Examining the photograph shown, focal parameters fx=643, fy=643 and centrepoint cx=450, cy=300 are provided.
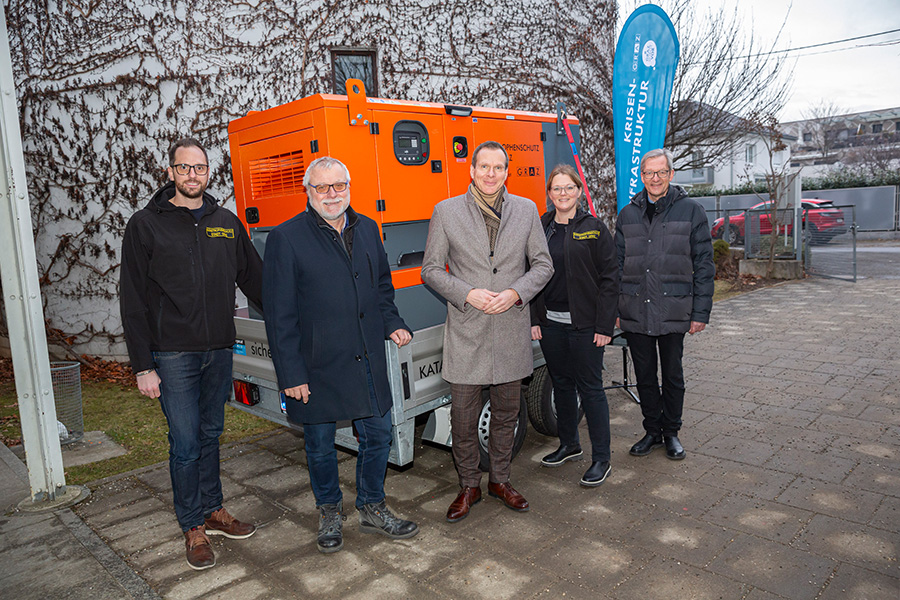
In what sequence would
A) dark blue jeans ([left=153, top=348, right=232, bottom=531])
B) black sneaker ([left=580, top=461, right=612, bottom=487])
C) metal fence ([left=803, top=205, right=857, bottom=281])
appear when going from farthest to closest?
metal fence ([left=803, top=205, right=857, bottom=281]), black sneaker ([left=580, top=461, right=612, bottom=487]), dark blue jeans ([left=153, top=348, right=232, bottom=531])

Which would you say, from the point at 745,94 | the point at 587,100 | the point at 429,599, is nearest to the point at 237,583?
the point at 429,599

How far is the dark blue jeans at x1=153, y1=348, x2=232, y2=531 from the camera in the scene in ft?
10.2

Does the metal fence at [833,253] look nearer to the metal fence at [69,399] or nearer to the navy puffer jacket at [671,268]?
the navy puffer jacket at [671,268]

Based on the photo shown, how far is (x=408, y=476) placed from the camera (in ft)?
13.8

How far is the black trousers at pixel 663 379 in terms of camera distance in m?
4.18

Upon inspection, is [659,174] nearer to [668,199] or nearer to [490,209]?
[668,199]

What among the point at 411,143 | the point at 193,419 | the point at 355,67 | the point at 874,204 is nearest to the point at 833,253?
the point at 874,204

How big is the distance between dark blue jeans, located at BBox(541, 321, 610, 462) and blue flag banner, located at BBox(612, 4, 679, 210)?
3029 mm

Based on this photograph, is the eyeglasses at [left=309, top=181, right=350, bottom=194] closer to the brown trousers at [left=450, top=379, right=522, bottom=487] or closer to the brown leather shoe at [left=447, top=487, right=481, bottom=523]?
the brown trousers at [left=450, top=379, right=522, bottom=487]

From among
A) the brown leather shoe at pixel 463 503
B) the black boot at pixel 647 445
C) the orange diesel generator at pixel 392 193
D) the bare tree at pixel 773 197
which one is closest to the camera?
the brown leather shoe at pixel 463 503

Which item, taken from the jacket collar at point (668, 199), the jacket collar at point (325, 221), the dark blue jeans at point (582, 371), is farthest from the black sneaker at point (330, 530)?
the jacket collar at point (668, 199)

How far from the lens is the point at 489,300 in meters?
3.28

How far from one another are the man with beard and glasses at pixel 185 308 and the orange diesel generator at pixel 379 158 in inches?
31.4

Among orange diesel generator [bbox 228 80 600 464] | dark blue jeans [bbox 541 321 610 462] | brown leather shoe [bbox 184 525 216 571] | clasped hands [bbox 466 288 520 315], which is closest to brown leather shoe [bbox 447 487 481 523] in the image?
orange diesel generator [bbox 228 80 600 464]
